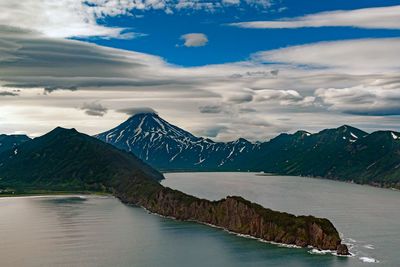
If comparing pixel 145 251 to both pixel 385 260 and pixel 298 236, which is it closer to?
pixel 298 236

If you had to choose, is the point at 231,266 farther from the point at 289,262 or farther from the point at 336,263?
the point at 336,263

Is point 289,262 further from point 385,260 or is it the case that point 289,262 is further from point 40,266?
point 40,266

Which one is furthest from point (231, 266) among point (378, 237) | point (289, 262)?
point (378, 237)

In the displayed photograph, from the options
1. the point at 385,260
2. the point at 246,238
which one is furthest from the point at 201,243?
the point at 385,260

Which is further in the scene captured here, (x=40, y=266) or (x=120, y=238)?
(x=120, y=238)

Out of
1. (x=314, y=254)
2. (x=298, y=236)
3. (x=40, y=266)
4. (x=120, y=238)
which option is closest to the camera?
(x=40, y=266)

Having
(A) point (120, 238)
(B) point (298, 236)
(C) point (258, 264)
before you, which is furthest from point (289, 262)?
(A) point (120, 238)

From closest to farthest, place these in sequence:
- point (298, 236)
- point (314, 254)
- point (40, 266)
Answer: point (40, 266)
point (314, 254)
point (298, 236)

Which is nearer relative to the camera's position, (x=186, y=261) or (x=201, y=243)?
(x=186, y=261)
